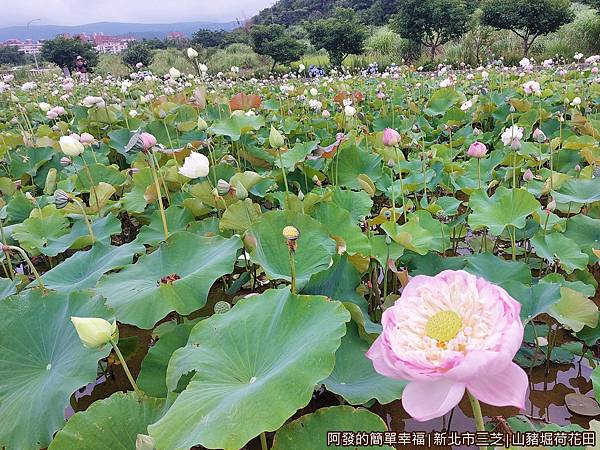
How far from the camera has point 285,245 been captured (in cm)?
132

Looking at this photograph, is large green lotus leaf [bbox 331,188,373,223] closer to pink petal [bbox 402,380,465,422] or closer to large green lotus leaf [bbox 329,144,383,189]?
large green lotus leaf [bbox 329,144,383,189]

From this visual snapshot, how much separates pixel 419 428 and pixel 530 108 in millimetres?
2788

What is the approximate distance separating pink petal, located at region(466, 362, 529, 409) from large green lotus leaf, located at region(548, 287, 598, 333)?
0.78 metres

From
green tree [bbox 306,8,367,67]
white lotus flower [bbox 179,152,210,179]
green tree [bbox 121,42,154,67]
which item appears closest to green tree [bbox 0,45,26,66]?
green tree [bbox 121,42,154,67]

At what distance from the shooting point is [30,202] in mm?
2184

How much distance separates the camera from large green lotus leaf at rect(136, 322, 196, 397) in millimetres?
1124

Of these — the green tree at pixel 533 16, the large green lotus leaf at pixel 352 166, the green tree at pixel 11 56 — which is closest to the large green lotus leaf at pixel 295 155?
the large green lotus leaf at pixel 352 166

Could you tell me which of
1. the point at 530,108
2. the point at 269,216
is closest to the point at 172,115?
the point at 269,216

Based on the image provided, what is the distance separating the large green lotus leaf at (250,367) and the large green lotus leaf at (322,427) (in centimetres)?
12

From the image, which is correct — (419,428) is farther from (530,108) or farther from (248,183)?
(530,108)

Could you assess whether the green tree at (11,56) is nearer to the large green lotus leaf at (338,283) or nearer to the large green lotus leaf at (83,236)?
the large green lotus leaf at (83,236)

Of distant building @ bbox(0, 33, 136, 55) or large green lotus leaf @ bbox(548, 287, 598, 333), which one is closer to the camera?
large green lotus leaf @ bbox(548, 287, 598, 333)

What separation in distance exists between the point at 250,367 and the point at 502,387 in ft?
1.63

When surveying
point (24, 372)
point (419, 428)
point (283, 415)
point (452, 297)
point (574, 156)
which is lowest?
point (419, 428)
